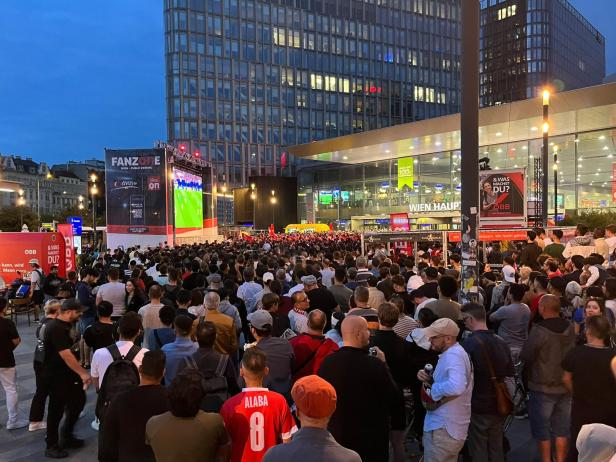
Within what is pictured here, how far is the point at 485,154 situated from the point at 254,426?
3754 cm

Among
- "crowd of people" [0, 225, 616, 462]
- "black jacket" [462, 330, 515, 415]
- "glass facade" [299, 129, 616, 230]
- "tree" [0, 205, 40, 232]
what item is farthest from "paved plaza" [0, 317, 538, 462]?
"tree" [0, 205, 40, 232]

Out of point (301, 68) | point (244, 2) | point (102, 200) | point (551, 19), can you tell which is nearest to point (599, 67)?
point (551, 19)

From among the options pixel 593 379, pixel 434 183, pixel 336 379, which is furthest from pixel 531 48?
pixel 336 379

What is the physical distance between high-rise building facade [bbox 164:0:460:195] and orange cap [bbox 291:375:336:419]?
74811 millimetres

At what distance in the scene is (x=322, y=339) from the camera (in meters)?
4.77

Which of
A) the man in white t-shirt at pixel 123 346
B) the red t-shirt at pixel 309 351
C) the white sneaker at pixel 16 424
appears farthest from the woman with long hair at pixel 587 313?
the white sneaker at pixel 16 424

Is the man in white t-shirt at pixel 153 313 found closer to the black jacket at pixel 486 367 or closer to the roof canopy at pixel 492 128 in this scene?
the black jacket at pixel 486 367

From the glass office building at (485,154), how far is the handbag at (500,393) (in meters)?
24.3

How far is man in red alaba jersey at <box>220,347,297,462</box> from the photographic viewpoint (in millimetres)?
3096

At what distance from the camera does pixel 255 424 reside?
310 centimetres

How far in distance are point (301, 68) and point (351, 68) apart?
9.39 metres

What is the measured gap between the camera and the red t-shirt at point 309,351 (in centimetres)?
455

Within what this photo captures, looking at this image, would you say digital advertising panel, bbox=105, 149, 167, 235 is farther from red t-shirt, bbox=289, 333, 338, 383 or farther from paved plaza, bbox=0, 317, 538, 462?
red t-shirt, bbox=289, 333, 338, 383

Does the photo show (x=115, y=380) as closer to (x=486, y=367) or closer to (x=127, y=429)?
(x=127, y=429)
